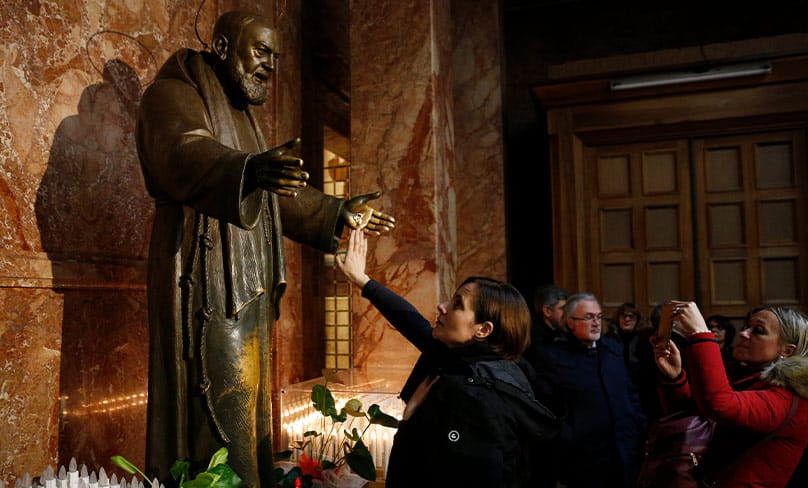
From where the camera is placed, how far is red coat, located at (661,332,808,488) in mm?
2477

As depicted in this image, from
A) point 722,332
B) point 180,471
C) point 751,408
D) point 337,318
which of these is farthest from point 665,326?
point 337,318

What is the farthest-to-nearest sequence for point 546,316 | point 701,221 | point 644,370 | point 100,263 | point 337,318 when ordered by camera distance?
point 701,221 < point 337,318 < point 546,316 < point 644,370 < point 100,263

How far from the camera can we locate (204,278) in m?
2.26

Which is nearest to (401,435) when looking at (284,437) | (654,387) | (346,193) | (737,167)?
(284,437)

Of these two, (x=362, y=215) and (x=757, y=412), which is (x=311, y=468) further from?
(x=757, y=412)

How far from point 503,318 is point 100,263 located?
1835mm

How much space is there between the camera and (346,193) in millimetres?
6613

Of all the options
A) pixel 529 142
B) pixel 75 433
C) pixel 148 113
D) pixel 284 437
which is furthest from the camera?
pixel 529 142

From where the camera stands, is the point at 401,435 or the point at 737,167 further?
the point at 737,167

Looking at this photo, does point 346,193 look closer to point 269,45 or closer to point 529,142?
point 529,142

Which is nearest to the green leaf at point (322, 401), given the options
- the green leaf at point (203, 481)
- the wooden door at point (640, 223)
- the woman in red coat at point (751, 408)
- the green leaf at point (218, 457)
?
the green leaf at point (218, 457)

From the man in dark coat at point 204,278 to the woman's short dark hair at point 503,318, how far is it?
0.80 m

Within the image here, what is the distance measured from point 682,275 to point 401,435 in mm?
5377

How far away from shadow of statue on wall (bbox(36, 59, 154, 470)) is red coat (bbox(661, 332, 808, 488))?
8.28 feet
